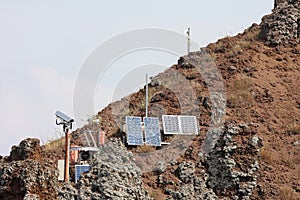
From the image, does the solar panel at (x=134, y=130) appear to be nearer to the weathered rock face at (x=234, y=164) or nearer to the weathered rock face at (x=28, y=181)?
the weathered rock face at (x=234, y=164)

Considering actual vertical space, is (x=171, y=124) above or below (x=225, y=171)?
above

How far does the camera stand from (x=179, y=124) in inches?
1030

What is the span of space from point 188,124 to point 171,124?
1.99 ft

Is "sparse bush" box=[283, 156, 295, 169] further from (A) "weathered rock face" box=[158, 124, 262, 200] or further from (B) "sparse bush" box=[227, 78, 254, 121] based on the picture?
(B) "sparse bush" box=[227, 78, 254, 121]

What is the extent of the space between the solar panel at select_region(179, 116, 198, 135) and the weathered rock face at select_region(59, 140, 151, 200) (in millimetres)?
5483

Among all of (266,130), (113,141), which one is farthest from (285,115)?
(113,141)

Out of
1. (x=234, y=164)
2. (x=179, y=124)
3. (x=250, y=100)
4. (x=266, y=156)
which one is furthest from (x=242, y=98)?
(x=234, y=164)

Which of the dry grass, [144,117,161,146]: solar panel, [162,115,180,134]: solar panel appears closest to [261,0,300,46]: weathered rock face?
[162,115,180,134]: solar panel

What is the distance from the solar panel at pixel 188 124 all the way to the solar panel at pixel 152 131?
3.04 ft

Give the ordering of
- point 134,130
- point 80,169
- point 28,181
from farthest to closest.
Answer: point 134,130 → point 80,169 → point 28,181

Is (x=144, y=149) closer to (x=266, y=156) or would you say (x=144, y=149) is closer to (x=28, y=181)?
(x=266, y=156)

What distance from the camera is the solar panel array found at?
84.8ft

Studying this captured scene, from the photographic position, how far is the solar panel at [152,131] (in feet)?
82.2

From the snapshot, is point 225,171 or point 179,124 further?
point 179,124
